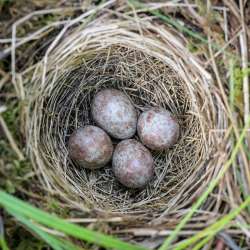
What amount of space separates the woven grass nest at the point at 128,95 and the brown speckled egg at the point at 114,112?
3.9 inches

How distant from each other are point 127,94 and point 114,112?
211mm

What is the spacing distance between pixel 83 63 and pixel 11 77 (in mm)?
492

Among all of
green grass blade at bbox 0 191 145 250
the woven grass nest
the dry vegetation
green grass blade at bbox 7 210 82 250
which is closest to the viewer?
green grass blade at bbox 0 191 145 250

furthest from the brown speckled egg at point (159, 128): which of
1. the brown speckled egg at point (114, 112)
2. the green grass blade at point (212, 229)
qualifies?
the green grass blade at point (212, 229)

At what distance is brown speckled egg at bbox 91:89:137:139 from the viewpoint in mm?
2396

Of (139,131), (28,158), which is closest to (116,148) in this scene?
(139,131)

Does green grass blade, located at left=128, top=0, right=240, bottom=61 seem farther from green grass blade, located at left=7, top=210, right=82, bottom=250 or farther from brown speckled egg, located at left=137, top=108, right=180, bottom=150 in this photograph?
green grass blade, located at left=7, top=210, right=82, bottom=250

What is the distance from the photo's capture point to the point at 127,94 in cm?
256

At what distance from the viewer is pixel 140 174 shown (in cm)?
236

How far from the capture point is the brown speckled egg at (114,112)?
7.86 feet

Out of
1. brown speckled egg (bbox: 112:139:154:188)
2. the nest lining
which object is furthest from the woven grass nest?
brown speckled egg (bbox: 112:139:154:188)

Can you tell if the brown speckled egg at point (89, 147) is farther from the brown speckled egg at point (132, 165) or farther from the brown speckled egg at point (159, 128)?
the brown speckled egg at point (159, 128)

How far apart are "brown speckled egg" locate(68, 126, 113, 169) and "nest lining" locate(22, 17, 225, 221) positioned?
0.26 feet

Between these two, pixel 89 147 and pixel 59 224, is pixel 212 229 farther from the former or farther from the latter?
pixel 89 147
